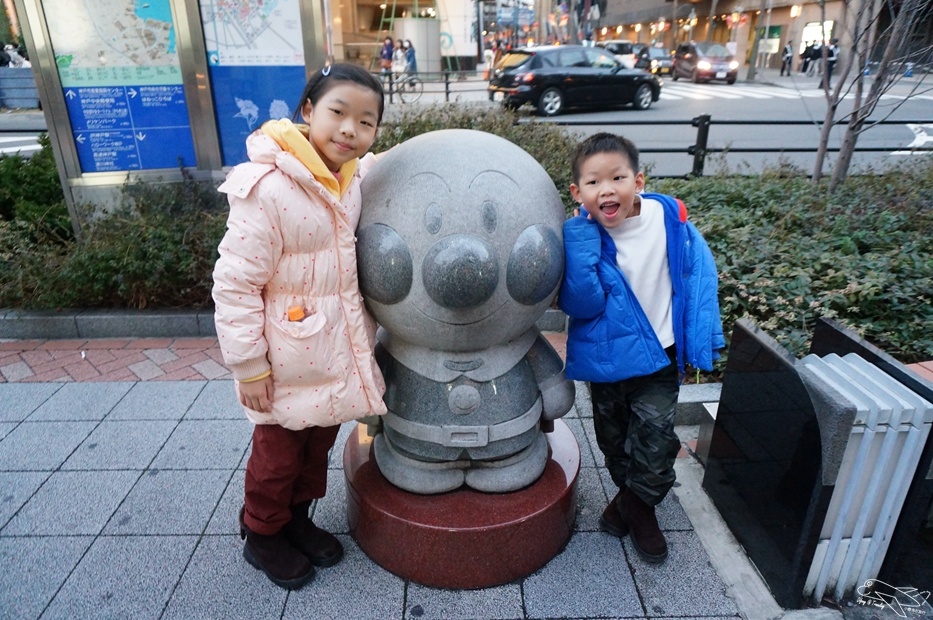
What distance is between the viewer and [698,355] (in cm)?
225

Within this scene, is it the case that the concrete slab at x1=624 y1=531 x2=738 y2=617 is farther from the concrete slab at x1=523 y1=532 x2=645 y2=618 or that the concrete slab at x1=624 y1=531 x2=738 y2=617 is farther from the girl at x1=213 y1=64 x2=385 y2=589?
the girl at x1=213 y1=64 x2=385 y2=589

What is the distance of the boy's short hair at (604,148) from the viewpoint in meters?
2.12

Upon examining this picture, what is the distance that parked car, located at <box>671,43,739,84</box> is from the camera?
25.8 m

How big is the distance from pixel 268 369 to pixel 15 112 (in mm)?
20871

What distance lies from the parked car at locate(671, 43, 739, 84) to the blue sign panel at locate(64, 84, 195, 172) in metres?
25.5

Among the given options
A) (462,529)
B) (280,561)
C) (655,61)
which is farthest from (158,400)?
(655,61)

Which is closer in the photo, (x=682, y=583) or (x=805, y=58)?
(x=682, y=583)

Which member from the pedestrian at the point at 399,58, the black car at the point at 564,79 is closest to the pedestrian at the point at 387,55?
the pedestrian at the point at 399,58

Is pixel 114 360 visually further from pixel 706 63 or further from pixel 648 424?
pixel 706 63

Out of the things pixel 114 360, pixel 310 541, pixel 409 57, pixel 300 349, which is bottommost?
pixel 114 360

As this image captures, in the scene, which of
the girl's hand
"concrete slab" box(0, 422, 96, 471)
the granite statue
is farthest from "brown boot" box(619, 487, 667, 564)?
"concrete slab" box(0, 422, 96, 471)

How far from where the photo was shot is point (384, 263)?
2100 mm

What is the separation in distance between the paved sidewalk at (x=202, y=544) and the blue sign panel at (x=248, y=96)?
280 cm

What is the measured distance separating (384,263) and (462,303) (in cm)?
31
